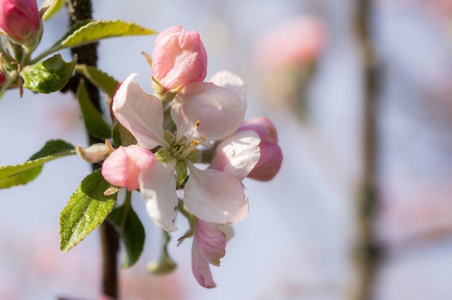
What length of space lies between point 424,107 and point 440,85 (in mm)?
1903

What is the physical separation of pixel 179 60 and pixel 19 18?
0.25 meters

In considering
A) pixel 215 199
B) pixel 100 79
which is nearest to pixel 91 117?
pixel 100 79

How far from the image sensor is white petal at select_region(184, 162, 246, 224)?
0.73m

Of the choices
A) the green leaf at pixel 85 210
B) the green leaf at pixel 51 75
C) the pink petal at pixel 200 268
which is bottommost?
the pink petal at pixel 200 268

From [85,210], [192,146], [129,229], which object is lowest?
[129,229]

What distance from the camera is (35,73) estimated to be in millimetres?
712

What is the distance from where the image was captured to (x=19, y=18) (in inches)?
28.4

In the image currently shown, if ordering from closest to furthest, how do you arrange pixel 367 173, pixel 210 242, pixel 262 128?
pixel 210 242, pixel 262 128, pixel 367 173

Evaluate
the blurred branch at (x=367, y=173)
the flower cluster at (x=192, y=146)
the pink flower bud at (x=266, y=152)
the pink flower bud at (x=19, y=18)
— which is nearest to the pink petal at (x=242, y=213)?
the flower cluster at (x=192, y=146)

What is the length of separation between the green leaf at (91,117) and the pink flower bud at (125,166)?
0.76 feet

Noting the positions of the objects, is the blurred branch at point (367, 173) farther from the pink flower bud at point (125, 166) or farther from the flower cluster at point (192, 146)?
the pink flower bud at point (125, 166)

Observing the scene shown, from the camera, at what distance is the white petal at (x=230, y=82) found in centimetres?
87

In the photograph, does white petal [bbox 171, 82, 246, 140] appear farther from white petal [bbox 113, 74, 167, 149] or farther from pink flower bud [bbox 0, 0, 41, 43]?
pink flower bud [bbox 0, 0, 41, 43]

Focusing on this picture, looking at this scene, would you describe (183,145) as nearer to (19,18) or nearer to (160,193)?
(160,193)
